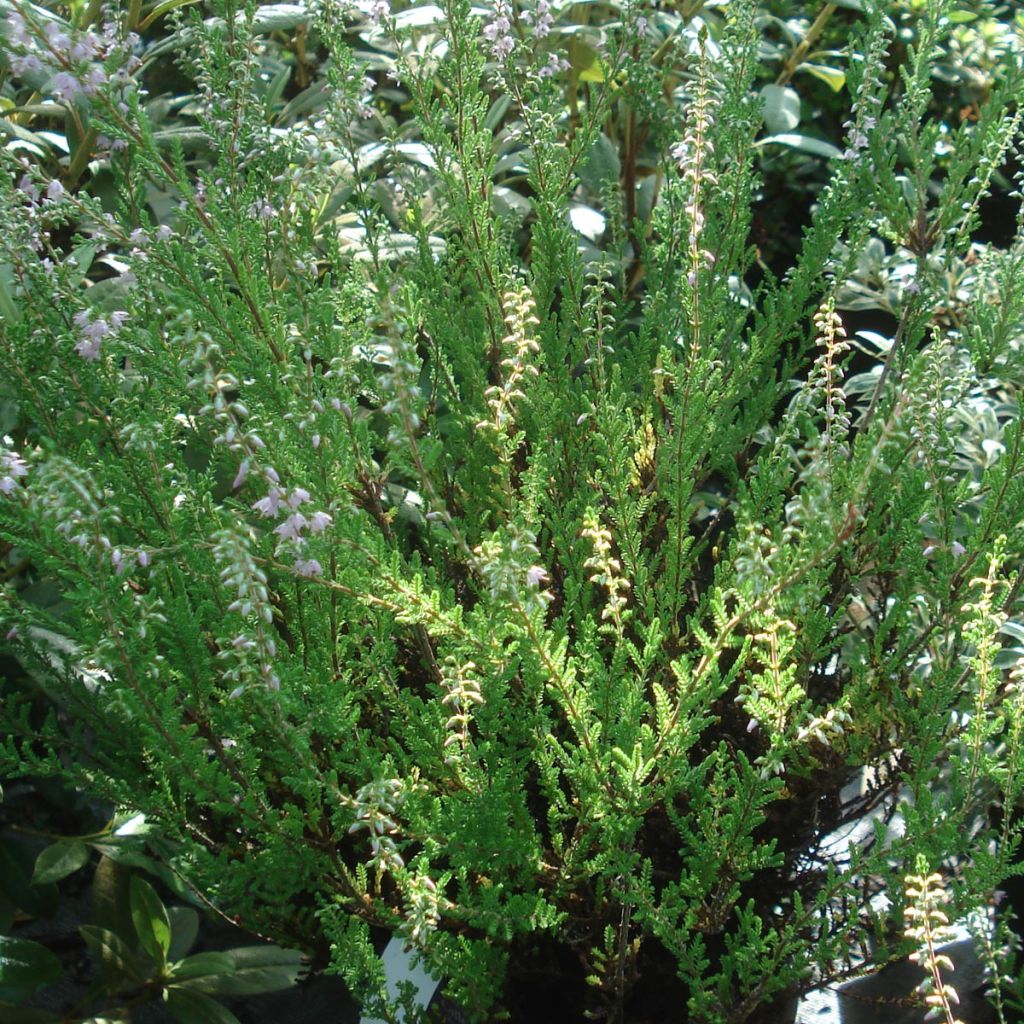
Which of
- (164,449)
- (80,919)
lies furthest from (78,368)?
(80,919)

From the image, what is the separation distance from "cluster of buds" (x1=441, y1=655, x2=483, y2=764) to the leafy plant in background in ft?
1.65

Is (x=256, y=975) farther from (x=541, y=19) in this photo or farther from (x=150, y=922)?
(x=541, y=19)

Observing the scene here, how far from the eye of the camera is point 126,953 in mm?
1482

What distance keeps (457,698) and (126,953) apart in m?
0.77

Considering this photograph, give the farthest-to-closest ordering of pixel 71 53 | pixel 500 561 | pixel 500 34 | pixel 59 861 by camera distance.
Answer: pixel 59 861 → pixel 500 34 → pixel 71 53 → pixel 500 561

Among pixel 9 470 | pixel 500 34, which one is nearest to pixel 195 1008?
pixel 9 470

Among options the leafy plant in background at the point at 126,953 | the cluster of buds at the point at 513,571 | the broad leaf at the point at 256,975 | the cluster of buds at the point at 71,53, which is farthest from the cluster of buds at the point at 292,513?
the broad leaf at the point at 256,975

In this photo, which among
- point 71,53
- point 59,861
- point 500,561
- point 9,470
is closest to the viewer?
point 500,561

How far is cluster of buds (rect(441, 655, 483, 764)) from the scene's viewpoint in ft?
3.17

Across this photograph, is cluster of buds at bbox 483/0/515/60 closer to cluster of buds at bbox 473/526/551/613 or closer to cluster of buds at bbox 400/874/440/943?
cluster of buds at bbox 473/526/551/613

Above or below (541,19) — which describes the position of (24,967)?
below

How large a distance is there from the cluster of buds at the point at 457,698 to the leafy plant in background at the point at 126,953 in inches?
19.8

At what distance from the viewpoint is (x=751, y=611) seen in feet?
3.00

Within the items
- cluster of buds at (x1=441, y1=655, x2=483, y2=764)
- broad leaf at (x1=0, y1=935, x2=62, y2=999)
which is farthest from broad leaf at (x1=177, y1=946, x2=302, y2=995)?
cluster of buds at (x1=441, y1=655, x2=483, y2=764)
